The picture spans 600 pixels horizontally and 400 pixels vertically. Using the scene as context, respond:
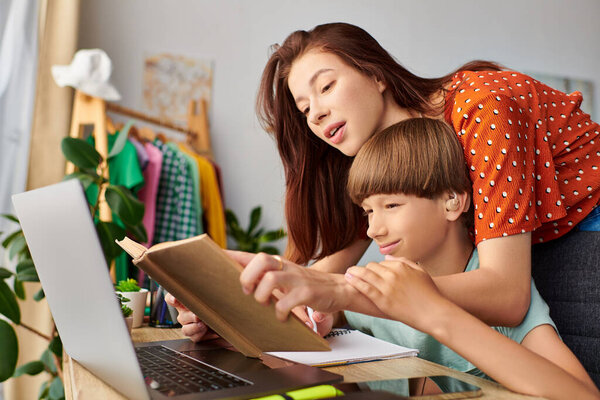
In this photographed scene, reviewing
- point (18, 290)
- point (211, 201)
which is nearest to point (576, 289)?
point (18, 290)

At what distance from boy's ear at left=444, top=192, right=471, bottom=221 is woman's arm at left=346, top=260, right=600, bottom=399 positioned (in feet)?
1.11

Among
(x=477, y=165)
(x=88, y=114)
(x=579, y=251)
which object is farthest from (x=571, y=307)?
(x=88, y=114)

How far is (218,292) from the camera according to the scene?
1.97 ft

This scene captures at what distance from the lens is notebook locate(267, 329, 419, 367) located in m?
0.75

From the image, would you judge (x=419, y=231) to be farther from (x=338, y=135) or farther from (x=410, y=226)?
(x=338, y=135)

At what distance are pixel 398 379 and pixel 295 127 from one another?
89 cm

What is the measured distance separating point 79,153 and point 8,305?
0.50 metres

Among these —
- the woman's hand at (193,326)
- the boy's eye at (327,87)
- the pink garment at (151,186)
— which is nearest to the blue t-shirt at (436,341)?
the woman's hand at (193,326)

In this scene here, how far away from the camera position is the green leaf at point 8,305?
1554mm

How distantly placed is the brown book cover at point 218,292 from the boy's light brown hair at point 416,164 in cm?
40

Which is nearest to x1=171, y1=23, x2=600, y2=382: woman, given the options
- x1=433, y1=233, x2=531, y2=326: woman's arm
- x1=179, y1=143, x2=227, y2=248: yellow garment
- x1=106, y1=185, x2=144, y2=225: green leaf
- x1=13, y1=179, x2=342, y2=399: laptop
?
x1=433, y1=233, x2=531, y2=326: woman's arm

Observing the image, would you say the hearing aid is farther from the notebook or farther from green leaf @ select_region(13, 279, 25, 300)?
green leaf @ select_region(13, 279, 25, 300)

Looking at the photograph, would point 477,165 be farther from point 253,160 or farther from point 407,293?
point 253,160

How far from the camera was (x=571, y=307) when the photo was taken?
104cm
